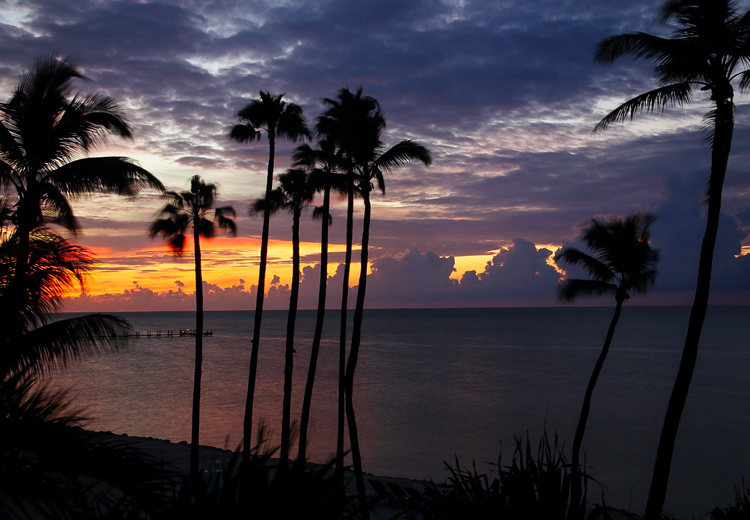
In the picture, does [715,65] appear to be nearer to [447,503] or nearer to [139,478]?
[447,503]

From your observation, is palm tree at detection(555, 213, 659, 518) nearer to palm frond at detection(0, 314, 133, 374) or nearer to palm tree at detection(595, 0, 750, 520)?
palm tree at detection(595, 0, 750, 520)

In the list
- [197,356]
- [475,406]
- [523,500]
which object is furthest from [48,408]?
[475,406]

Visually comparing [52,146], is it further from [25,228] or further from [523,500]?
[523,500]

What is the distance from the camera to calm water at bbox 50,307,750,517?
40625 mm

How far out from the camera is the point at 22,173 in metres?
10.6

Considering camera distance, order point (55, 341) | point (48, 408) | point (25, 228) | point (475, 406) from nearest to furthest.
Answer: point (48, 408) → point (55, 341) → point (25, 228) → point (475, 406)

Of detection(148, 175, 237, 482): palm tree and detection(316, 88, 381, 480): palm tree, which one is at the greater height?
detection(316, 88, 381, 480): palm tree

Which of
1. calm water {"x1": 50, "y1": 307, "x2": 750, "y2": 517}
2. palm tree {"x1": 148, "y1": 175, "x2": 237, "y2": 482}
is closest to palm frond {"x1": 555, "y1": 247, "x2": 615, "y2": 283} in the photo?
calm water {"x1": 50, "y1": 307, "x2": 750, "y2": 517}

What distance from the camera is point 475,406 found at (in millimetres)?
63969

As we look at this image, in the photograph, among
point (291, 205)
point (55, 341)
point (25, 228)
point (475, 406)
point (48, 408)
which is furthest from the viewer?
point (475, 406)

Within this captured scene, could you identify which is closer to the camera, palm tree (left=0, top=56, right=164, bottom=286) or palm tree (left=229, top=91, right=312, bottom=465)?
palm tree (left=0, top=56, right=164, bottom=286)

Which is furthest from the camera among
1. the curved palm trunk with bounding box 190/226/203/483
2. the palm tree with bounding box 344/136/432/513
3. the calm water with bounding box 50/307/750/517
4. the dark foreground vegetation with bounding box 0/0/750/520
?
the calm water with bounding box 50/307/750/517

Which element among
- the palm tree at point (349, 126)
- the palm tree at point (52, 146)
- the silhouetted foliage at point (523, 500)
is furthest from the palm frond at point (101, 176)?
the palm tree at point (349, 126)

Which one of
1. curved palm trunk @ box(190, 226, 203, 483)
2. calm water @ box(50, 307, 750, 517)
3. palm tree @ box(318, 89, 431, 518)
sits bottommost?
calm water @ box(50, 307, 750, 517)
